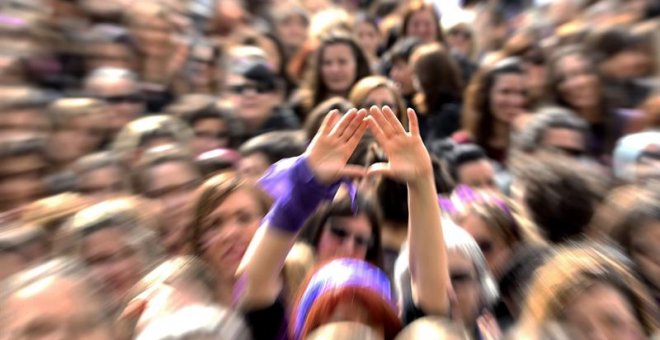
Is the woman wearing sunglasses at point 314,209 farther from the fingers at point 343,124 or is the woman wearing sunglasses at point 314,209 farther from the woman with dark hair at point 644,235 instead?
the woman with dark hair at point 644,235

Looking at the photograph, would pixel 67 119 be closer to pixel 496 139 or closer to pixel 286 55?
pixel 286 55

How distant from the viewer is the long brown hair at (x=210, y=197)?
6.32 feet

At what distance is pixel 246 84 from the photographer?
3.58 metres

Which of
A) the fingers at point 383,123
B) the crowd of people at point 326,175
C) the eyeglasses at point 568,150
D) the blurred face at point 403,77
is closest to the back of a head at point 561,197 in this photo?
the crowd of people at point 326,175

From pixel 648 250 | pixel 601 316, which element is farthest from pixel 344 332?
pixel 648 250

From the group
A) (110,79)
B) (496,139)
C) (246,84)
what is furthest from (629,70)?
(110,79)

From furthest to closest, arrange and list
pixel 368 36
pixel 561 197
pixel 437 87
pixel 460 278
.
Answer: pixel 368 36
pixel 437 87
pixel 561 197
pixel 460 278

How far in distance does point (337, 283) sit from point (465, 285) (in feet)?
1.36

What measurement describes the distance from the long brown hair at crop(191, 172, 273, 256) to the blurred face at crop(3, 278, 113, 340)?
A: 0.36 meters

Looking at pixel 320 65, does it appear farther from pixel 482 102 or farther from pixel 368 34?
pixel 368 34

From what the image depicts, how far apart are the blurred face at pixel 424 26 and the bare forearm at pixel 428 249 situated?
3.18 meters

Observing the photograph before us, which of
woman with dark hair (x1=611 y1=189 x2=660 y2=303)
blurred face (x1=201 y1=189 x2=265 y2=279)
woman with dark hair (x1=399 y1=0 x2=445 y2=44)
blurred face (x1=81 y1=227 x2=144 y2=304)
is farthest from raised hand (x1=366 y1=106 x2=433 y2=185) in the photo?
woman with dark hair (x1=399 y1=0 x2=445 y2=44)

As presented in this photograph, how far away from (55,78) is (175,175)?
6.30 feet

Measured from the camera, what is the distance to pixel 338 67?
3.71 meters
